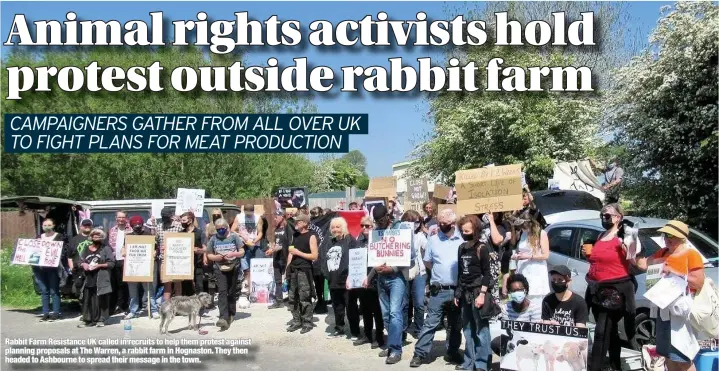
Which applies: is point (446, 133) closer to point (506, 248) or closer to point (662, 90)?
point (662, 90)

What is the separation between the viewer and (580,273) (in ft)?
30.5

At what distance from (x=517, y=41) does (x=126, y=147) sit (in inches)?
266

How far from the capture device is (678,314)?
19.3 feet

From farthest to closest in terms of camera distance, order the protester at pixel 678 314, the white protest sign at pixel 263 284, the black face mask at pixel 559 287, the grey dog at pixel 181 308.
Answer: the white protest sign at pixel 263 284
the grey dog at pixel 181 308
the black face mask at pixel 559 287
the protester at pixel 678 314

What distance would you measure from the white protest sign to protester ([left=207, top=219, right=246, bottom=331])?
1.98m

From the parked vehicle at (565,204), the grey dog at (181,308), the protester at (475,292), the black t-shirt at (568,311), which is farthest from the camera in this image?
the parked vehicle at (565,204)

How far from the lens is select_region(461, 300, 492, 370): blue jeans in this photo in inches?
292

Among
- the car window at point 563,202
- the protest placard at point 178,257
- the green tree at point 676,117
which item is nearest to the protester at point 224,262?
the protest placard at point 178,257

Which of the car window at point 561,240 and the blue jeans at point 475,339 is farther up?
the car window at point 561,240

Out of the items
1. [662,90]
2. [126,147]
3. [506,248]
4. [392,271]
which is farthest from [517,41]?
[126,147]

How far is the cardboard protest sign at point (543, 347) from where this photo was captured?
6066 millimetres

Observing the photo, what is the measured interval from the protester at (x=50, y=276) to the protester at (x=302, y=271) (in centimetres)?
412

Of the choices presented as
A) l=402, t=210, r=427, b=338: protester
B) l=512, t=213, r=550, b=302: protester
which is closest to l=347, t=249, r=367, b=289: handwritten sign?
l=402, t=210, r=427, b=338: protester

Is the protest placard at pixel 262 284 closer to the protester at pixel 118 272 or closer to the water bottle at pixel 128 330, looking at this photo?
the protester at pixel 118 272
